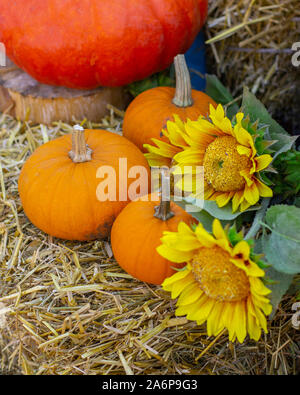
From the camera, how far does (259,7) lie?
2.04 metres

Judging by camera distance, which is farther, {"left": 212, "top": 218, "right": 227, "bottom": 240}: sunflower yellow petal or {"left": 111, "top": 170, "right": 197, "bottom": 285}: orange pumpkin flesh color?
{"left": 111, "top": 170, "right": 197, "bottom": 285}: orange pumpkin flesh color

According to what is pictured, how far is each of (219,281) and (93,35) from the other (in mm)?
1124

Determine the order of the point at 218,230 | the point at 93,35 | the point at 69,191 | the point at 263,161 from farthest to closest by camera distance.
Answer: the point at 93,35
the point at 69,191
the point at 263,161
the point at 218,230

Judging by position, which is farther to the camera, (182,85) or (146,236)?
(182,85)

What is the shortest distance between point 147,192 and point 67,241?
31 cm

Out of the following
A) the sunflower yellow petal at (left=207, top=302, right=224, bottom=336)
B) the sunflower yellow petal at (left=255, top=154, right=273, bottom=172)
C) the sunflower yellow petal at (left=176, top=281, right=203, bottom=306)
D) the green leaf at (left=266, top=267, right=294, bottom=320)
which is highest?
the sunflower yellow petal at (left=255, top=154, right=273, bottom=172)

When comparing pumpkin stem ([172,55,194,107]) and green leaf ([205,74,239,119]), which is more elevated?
pumpkin stem ([172,55,194,107])

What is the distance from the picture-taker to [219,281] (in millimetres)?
1132

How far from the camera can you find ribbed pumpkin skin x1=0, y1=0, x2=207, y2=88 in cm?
183

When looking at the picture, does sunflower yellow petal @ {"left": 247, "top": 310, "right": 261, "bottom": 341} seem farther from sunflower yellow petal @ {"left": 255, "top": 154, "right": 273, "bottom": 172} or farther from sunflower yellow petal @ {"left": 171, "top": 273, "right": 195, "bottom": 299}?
sunflower yellow petal @ {"left": 255, "top": 154, "right": 273, "bottom": 172}

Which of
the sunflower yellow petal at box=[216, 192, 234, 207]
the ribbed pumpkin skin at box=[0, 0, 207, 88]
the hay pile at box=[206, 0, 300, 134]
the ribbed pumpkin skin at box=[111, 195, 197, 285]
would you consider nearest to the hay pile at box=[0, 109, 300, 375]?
the ribbed pumpkin skin at box=[111, 195, 197, 285]

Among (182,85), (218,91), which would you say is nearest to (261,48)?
(218,91)

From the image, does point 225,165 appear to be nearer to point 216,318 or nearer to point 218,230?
point 218,230

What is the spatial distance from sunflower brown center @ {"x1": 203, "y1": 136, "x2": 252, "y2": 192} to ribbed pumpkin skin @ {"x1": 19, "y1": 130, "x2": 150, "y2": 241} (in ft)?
0.98
